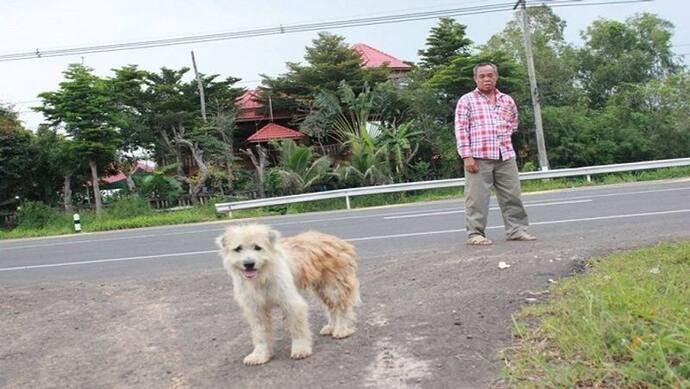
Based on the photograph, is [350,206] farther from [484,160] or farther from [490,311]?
[490,311]

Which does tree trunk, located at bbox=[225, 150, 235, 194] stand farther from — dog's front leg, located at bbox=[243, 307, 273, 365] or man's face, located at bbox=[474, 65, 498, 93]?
dog's front leg, located at bbox=[243, 307, 273, 365]

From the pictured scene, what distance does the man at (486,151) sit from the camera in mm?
7254

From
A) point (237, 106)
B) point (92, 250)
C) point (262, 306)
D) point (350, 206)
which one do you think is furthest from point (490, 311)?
point (237, 106)

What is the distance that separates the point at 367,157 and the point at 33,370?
59.3 feet

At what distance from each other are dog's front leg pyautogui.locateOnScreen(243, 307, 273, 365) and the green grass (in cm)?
150

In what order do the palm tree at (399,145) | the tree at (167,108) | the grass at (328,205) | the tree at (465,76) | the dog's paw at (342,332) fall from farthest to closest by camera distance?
the tree at (167,108) → the tree at (465,76) → the palm tree at (399,145) → the grass at (328,205) → the dog's paw at (342,332)

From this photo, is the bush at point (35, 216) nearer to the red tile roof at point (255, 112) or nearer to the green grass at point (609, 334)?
the red tile roof at point (255, 112)

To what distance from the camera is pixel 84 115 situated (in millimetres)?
23562

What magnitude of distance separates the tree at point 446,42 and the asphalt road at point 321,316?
19.1 meters

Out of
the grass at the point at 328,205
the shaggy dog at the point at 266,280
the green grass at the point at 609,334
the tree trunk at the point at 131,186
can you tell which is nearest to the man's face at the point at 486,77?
the green grass at the point at 609,334

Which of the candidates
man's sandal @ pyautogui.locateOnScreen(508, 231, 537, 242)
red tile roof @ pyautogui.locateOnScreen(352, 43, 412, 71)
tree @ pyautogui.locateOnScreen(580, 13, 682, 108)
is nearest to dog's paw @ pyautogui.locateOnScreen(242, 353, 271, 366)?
man's sandal @ pyautogui.locateOnScreen(508, 231, 537, 242)

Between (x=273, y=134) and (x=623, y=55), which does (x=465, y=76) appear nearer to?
(x=273, y=134)

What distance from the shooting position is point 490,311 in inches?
174

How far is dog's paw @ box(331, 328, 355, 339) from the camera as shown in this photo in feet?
14.4
